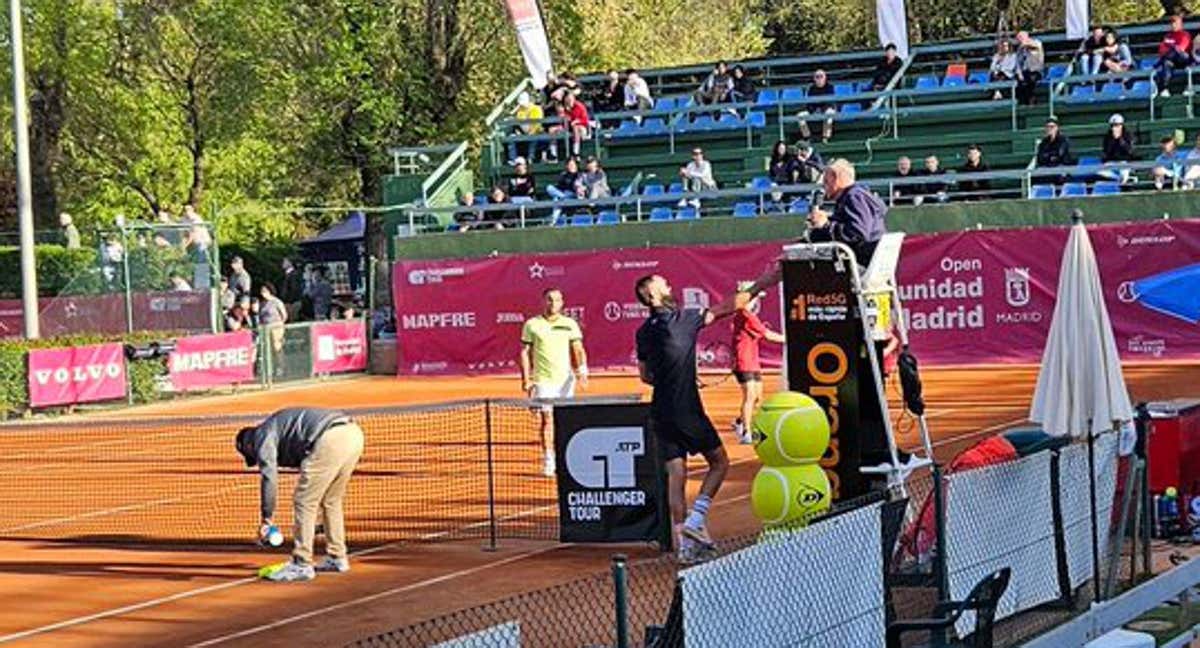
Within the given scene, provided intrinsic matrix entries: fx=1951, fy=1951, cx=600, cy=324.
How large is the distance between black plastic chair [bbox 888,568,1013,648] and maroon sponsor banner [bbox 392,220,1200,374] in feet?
70.6

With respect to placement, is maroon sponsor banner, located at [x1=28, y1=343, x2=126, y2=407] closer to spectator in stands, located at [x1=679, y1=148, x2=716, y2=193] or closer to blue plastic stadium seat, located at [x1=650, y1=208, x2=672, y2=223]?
blue plastic stadium seat, located at [x1=650, y1=208, x2=672, y2=223]

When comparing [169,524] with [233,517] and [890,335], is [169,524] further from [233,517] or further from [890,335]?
[890,335]

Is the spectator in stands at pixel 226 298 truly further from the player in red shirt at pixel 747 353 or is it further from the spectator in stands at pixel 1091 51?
the player in red shirt at pixel 747 353

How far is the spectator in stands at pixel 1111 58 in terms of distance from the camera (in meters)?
35.9

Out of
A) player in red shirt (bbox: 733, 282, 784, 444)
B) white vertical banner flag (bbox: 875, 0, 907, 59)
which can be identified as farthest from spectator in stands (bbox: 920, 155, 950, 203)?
player in red shirt (bbox: 733, 282, 784, 444)

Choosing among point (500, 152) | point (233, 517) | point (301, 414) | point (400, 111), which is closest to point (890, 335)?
point (301, 414)

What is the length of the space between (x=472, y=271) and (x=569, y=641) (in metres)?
26.3

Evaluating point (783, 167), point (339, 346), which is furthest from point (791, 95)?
point (339, 346)

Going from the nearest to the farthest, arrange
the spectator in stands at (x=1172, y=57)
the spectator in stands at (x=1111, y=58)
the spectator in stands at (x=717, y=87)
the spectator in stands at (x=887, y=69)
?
the spectator in stands at (x=1172, y=57) → the spectator in stands at (x=1111, y=58) → the spectator in stands at (x=887, y=69) → the spectator in stands at (x=717, y=87)

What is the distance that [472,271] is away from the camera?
36469mm

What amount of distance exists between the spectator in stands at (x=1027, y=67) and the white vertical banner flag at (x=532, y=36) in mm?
10489

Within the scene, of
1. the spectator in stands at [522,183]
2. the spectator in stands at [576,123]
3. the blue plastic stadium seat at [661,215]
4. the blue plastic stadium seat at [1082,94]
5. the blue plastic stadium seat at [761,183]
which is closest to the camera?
the blue plastic stadium seat at [761,183]

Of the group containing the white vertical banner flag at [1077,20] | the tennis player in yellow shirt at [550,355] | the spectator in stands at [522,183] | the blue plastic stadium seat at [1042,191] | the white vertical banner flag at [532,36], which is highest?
the white vertical banner flag at [532,36]

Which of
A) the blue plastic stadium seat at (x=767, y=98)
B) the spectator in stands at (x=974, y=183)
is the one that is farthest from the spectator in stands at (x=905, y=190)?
the blue plastic stadium seat at (x=767, y=98)
